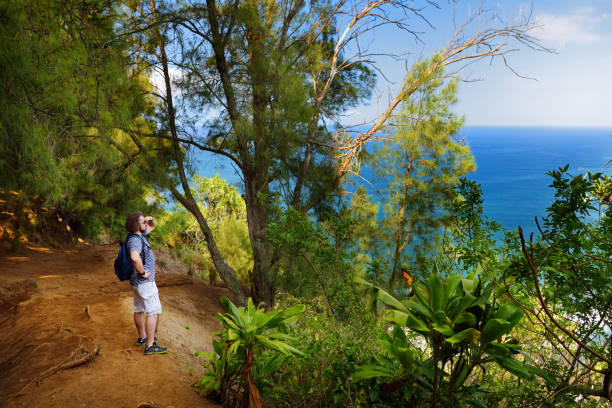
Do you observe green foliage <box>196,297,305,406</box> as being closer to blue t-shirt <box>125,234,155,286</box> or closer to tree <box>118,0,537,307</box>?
blue t-shirt <box>125,234,155,286</box>

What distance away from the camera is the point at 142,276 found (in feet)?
10.6

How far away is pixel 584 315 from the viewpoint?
2527 mm

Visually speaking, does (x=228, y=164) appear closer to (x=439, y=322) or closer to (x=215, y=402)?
(x=215, y=402)

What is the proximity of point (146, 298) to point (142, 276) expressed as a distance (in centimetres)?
21

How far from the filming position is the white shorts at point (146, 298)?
10.8 feet

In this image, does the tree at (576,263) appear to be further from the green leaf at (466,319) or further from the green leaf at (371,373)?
the green leaf at (371,373)

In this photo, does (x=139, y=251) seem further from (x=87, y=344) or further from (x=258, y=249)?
(x=258, y=249)

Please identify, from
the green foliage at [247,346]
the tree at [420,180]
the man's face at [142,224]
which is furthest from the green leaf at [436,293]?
the tree at [420,180]

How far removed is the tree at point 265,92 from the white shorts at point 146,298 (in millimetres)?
2788

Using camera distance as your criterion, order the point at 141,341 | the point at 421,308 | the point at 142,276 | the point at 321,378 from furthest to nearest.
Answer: the point at 141,341 → the point at 142,276 → the point at 321,378 → the point at 421,308

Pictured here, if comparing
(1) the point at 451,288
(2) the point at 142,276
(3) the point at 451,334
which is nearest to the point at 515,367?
(3) the point at 451,334

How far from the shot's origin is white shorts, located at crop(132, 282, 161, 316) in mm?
3279

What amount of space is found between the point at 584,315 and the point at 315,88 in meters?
6.06

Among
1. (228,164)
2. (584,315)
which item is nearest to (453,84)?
(228,164)
